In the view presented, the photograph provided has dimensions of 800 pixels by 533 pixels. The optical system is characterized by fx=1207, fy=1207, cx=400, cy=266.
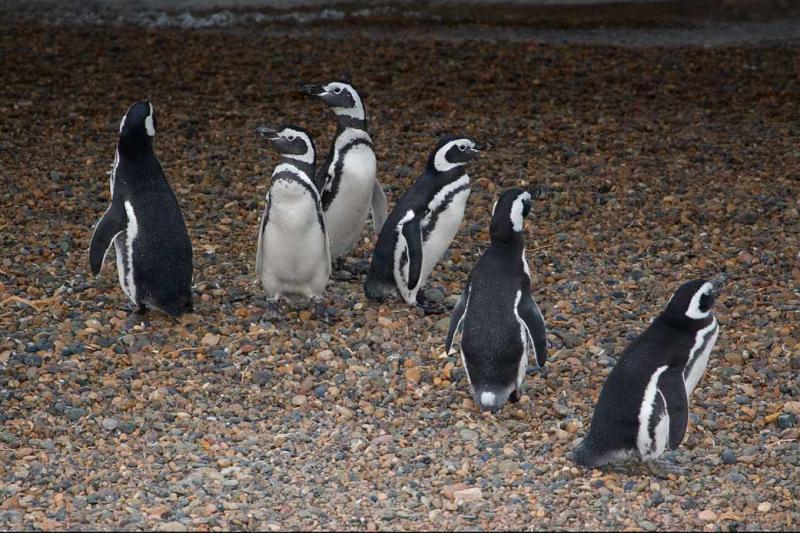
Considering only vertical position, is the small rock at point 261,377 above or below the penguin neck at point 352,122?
below

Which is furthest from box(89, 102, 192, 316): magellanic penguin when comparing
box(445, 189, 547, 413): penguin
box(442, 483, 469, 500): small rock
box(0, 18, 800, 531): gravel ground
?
box(442, 483, 469, 500): small rock

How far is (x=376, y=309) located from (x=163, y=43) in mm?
5826

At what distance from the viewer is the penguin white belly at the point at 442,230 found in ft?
20.2

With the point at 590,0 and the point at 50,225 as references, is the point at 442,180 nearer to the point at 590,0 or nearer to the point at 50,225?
the point at 50,225

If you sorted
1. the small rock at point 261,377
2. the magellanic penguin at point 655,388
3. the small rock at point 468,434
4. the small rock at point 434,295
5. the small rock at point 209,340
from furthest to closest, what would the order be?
Answer: the small rock at point 434,295
the small rock at point 209,340
the small rock at point 261,377
the small rock at point 468,434
the magellanic penguin at point 655,388

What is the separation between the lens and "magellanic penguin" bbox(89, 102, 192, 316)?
231 inches

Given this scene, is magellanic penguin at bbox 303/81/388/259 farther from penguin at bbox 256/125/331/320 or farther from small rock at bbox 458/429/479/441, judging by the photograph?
small rock at bbox 458/429/479/441

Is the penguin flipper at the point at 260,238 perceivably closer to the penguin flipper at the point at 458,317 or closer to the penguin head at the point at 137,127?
the penguin head at the point at 137,127

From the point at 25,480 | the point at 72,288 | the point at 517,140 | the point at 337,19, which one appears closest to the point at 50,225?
the point at 72,288

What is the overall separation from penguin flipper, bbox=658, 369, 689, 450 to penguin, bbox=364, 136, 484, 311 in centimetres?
176

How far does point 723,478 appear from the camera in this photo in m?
4.70

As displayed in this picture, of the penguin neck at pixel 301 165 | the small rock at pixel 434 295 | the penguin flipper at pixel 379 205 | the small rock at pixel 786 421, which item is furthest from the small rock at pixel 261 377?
the small rock at pixel 786 421

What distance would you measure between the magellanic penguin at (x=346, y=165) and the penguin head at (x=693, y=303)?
7.66ft

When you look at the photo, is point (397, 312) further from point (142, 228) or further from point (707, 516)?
point (707, 516)
